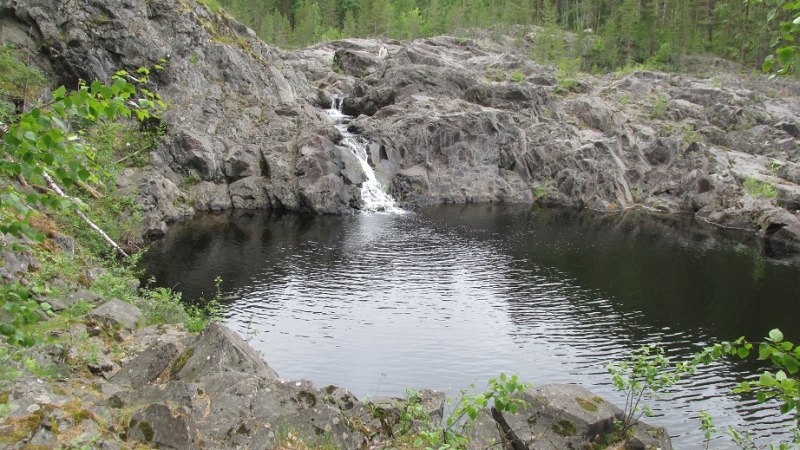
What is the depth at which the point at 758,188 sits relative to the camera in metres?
57.3

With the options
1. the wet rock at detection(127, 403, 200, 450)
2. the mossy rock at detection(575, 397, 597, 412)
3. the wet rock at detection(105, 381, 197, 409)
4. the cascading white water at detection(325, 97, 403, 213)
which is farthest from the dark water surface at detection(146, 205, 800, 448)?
the wet rock at detection(127, 403, 200, 450)

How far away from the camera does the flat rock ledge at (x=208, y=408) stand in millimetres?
7223

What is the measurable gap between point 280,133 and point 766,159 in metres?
61.7

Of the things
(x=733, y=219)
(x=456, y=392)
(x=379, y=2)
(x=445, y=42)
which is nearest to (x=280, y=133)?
(x=456, y=392)

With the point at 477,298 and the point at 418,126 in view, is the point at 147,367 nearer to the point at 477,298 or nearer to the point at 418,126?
the point at 477,298

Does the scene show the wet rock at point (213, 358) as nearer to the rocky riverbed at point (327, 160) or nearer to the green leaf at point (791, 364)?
the rocky riverbed at point (327, 160)

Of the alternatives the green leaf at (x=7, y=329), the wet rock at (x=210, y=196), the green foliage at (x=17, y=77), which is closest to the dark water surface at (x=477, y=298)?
the wet rock at (x=210, y=196)

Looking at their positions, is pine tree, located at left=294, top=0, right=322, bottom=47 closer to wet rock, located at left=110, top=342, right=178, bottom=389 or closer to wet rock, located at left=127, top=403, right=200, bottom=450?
wet rock, located at left=110, top=342, right=178, bottom=389

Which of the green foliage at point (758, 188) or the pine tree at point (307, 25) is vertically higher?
the pine tree at point (307, 25)

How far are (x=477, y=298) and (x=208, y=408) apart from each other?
2048 cm

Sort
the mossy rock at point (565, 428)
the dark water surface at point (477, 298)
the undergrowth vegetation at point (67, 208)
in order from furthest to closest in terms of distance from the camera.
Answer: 1. the dark water surface at point (477, 298)
2. the mossy rock at point (565, 428)
3. the undergrowth vegetation at point (67, 208)

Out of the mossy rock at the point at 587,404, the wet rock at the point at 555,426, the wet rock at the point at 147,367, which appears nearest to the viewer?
the wet rock at the point at 147,367

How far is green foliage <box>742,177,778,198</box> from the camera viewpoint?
56.0 meters

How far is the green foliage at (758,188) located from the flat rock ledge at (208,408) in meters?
56.6
